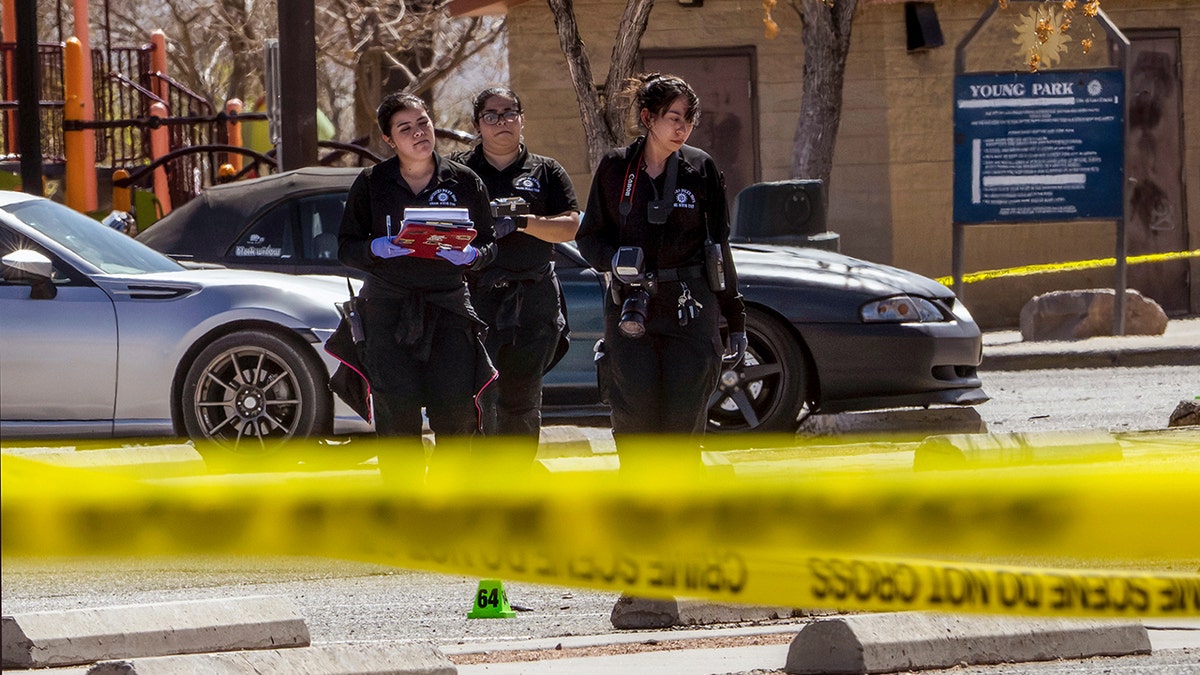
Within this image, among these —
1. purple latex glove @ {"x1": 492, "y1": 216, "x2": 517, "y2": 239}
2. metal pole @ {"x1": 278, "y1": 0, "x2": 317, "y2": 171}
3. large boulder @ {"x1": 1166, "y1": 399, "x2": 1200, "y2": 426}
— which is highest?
metal pole @ {"x1": 278, "y1": 0, "x2": 317, "y2": 171}

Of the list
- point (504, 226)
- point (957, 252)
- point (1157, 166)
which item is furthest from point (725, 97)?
point (504, 226)

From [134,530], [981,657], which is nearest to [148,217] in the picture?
[981,657]

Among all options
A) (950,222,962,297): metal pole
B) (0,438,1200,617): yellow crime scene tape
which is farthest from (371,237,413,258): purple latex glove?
(950,222,962,297): metal pole

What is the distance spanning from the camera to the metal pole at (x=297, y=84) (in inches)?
500

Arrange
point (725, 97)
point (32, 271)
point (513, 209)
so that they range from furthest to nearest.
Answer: point (725, 97) < point (32, 271) < point (513, 209)

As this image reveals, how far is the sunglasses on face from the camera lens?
638cm

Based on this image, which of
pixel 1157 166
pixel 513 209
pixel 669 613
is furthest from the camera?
pixel 1157 166

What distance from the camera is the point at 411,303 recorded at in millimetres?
5520

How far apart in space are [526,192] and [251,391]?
110 inches

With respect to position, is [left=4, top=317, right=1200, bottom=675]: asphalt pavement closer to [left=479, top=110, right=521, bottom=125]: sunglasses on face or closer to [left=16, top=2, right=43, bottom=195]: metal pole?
[left=479, top=110, right=521, bottom=125]: sunglasses on face

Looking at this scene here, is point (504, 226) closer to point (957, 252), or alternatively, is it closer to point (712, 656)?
point (712, 656)

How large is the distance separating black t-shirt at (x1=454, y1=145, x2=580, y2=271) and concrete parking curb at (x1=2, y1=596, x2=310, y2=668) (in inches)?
78.6

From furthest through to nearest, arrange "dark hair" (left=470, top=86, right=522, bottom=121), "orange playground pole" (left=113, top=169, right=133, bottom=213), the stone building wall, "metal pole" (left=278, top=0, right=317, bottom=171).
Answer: "orange playground pole" (left=113, top=169, right=133, bottom=213) → the stone building wall → "metal pole" (left=278, top=0, right=317, bottom=171) → "dark hair" (left=470, top=86, right=522, bottom=121)

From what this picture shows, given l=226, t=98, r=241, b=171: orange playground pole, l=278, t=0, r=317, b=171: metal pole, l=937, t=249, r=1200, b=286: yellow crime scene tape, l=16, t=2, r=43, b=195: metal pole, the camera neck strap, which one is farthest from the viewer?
l=226, t=98, r=241, b=171: orange playground pole
